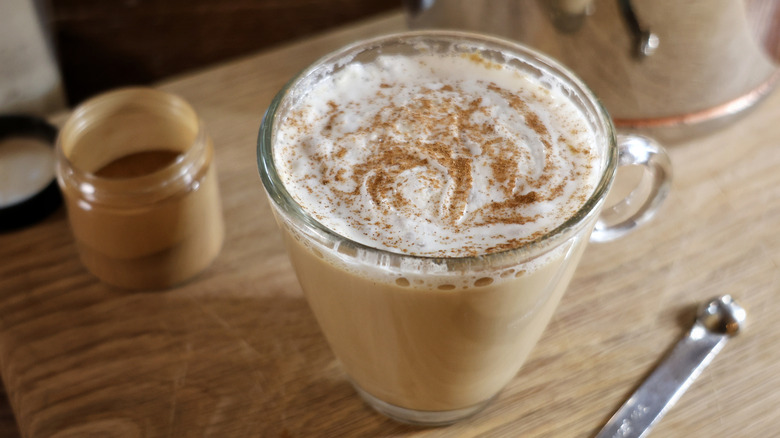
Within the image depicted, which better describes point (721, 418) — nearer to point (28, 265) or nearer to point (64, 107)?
point (28, 265)

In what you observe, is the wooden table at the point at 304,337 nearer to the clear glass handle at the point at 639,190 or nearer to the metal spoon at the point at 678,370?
the metal spoon at the point at 678,370

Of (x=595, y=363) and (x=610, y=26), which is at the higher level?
(x=610, y=26)

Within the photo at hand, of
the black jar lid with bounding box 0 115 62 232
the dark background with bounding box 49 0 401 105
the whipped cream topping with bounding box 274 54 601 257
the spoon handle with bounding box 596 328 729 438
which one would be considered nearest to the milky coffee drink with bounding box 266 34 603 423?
the whipped cream topping with bounding box 274 54 601 257

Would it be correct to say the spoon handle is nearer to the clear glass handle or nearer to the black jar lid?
the clear glass handle

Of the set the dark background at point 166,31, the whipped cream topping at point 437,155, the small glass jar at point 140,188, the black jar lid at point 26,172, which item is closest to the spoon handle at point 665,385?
the whipped cream topping at point 437,155

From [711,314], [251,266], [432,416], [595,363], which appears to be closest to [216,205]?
[251,266]

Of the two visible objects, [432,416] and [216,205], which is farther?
[216,205]

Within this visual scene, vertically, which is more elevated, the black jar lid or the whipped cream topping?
the whipped cream topping
